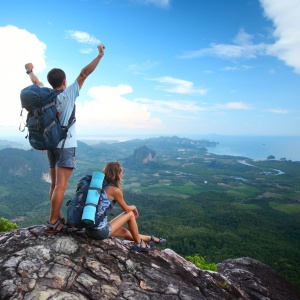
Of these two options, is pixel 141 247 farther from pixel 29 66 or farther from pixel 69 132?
pixel 29 66

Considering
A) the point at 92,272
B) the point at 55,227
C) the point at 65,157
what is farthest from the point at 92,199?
the point at 92,272

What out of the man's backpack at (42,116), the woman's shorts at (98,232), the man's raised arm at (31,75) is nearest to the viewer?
the man's backpack at (42,116)

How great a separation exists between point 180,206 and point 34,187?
99.9 metres

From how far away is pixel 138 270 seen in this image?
5.80m

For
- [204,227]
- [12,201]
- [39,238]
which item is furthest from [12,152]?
[39,238]

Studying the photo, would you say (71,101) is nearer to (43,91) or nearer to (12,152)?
(43,91)

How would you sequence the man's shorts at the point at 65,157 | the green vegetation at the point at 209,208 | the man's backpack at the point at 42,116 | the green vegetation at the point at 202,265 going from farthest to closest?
the green vegetation at the point at 209,208, the green vegetation at the point at 202,265, the man's shorts at the point at 65,157, the man's backpack at the point at 42,116

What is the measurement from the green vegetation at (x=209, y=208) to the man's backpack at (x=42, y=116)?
1478 centimetres

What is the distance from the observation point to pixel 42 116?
4789 mm

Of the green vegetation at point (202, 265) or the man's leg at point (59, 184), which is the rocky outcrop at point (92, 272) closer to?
the man's leg at point (59, 184)

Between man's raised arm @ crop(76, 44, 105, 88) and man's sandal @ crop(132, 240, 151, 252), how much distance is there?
4.26m

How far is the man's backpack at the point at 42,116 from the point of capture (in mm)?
4777

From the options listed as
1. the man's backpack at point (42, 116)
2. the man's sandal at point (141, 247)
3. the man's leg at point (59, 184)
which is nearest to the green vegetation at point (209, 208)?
the man's sandal at point (141, 247)

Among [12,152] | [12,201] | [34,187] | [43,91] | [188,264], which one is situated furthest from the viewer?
[12,152]
